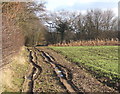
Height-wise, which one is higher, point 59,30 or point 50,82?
point 59,30

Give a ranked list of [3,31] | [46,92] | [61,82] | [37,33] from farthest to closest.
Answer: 1. [37,33]
2. [61,82]
3. [3,31]
4. [46,92]

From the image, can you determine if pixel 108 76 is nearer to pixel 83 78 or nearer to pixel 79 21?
pixel 83 78

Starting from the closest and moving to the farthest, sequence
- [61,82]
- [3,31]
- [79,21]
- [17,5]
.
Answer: [3,31], [61,82], [17,5], [79,21]

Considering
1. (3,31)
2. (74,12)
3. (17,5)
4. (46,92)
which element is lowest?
(46,92)

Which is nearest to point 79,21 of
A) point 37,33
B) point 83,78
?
point 37,33

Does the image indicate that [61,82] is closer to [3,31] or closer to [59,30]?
[3,31]

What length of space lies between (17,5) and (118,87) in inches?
415

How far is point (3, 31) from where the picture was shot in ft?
25.4

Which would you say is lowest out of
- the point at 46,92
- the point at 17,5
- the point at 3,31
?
the point at 46,92

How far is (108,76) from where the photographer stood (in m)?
8.83

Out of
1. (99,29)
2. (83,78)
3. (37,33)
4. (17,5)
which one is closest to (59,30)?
(37,33)

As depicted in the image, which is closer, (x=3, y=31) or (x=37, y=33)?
(x=3, y=31)

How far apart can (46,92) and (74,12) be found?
51768 mm

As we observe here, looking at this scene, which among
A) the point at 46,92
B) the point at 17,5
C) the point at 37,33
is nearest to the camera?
the point at 46,92
